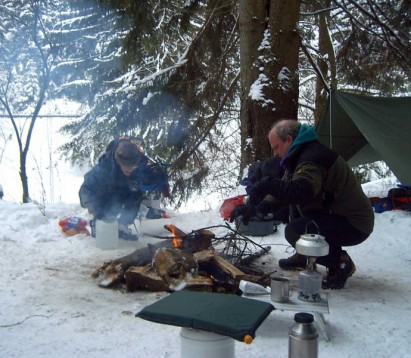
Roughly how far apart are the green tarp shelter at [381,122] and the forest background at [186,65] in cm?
52

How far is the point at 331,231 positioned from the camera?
113 inches

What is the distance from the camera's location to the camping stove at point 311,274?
2.28 m

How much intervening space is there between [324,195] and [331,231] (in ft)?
0.79

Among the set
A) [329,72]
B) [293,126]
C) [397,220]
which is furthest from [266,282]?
[329,72]

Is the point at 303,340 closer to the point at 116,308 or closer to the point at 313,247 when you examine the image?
the point at 313,247

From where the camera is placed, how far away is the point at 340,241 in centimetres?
295

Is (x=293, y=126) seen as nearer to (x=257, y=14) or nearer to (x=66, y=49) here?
(x=257, y=14)

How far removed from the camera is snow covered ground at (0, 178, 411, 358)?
2.08 m

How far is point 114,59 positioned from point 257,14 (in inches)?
173

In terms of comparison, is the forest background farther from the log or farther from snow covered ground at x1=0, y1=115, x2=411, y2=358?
the log

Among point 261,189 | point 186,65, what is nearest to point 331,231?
point 261,189

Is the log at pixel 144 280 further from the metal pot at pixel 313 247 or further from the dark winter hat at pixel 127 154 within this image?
the dark winter hat at pixel 127 154

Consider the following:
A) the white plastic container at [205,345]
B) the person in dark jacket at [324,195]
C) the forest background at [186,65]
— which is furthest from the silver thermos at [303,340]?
the forest background at [186,65]

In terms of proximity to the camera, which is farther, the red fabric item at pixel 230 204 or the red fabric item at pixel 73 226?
the red fabric item at pixel 230 204
